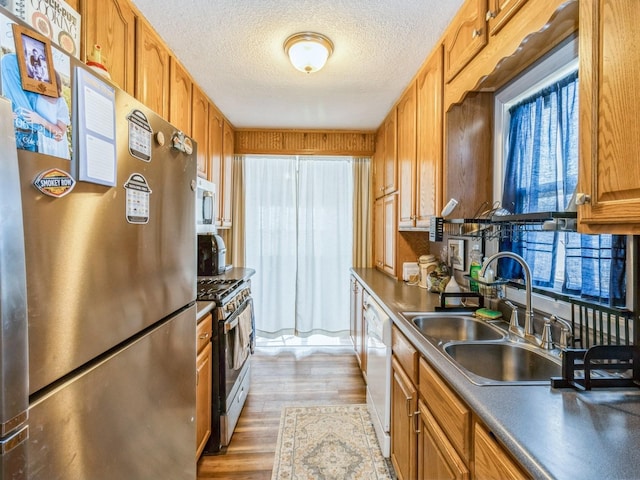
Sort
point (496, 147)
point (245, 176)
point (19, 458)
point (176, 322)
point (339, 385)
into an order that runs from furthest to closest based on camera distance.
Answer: point (245, 176) < point (339, 385) < point (496, 147) < point (176, 322) < point (19, 458)

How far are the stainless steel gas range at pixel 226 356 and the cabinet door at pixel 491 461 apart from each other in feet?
4.91

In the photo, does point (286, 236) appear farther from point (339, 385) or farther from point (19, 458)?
point (19, 458)

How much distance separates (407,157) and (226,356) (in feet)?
6.39

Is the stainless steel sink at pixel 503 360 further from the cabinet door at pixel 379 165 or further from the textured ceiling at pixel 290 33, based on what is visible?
the cabinet door at pixel 379 165

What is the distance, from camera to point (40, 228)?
22.9 inches

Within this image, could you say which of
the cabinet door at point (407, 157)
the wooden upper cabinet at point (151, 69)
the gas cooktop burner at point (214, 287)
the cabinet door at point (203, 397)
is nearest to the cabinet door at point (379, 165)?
the cabinet door at point (407, 157)

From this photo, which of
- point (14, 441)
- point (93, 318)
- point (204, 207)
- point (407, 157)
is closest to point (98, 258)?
point (93, 318)

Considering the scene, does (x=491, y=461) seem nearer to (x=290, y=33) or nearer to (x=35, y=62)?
(x=35, y=62)

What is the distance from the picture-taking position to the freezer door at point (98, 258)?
0.58 meters

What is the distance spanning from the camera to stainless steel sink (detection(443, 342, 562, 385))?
121 centimetres

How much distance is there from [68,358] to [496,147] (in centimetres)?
216

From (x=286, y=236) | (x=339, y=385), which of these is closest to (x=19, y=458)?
(x=339, y=385)

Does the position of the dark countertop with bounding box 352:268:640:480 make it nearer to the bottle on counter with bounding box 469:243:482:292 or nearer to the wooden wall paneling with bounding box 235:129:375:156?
the bottle on counter with bounding box 469:243:482:292

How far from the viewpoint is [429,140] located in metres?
2.06
